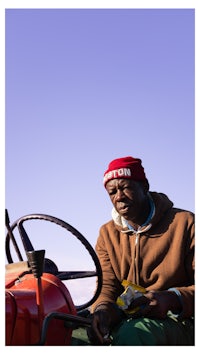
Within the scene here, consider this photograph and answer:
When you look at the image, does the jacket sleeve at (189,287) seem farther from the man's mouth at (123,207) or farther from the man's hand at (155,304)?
the man's mouth at (123,207)

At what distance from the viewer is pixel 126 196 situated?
3531 millimetres

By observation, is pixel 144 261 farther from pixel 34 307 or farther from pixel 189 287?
pixel 34 307

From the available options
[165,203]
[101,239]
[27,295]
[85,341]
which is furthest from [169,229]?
[27,295]

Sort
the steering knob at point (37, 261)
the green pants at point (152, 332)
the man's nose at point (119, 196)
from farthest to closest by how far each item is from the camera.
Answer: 1. the man's nose at point (119, 196)
2. the green pants at point (152, 332)
3. the steering knob at point (37, 261)

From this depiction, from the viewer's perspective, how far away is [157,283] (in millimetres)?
3533

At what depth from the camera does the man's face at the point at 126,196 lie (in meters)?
3.53

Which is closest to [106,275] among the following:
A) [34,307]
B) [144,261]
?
[144,261]

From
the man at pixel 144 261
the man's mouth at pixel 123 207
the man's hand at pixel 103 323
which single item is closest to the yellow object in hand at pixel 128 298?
the man at pixel 144 261

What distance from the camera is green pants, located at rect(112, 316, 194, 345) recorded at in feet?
10.2

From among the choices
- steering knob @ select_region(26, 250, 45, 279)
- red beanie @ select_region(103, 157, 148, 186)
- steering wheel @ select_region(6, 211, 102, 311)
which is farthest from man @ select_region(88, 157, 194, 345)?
steering knob @ select_region(26, 250, 45, 279)

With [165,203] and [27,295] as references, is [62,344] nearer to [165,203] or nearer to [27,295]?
[27,295]

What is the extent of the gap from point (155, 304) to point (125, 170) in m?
0.81

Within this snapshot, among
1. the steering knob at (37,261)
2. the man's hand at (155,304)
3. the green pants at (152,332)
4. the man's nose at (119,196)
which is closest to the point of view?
the steering knob at (37,261)

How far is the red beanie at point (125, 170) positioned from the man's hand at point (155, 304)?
0.70m
